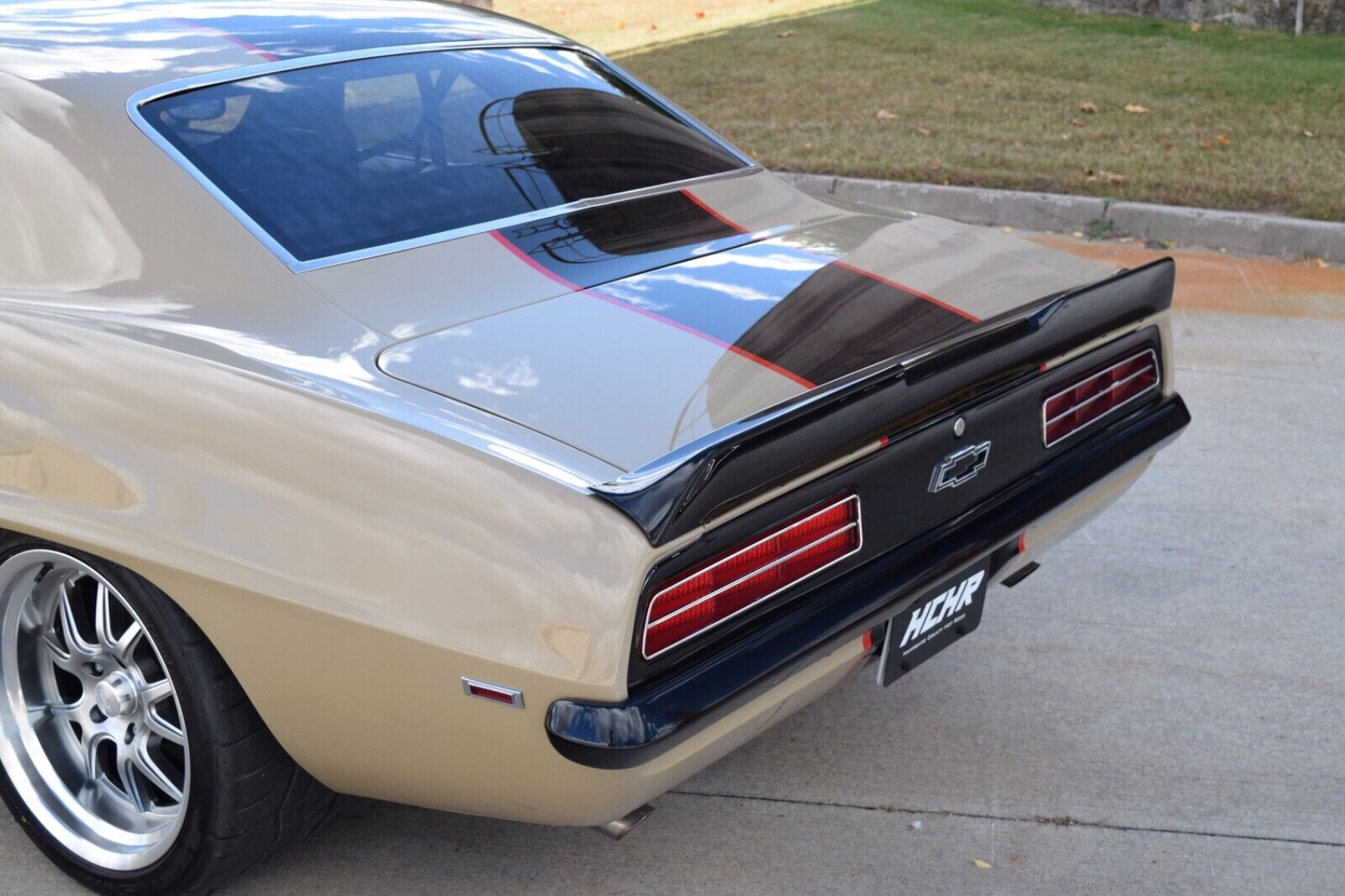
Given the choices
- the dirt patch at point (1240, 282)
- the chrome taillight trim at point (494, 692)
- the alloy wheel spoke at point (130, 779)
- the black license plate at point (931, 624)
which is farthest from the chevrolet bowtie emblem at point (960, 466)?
the dirt patch at point (1240, 282)

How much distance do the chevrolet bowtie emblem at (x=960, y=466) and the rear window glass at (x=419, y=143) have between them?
97 centimetres

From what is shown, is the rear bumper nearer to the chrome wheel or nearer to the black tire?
the black tire

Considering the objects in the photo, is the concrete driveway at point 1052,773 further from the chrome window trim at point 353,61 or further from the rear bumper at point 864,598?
the chrome window trim at point 353,61

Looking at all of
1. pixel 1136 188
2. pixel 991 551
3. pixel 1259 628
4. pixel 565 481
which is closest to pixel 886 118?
pixel 1136 188

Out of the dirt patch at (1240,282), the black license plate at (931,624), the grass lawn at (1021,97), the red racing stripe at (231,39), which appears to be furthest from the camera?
the grass lawn at (1021,97)

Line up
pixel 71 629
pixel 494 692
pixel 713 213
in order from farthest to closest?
pixel 713 213, pixel 71 629, pixel 494 692

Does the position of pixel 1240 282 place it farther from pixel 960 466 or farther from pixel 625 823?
pixel 625 823

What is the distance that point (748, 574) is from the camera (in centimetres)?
203

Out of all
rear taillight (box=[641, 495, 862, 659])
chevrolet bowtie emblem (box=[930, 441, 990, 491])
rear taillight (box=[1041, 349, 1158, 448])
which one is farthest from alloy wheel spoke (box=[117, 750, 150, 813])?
rear taillight (box=[1041, 349, 1158, 448])

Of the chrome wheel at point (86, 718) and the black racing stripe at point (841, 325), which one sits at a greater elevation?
the black racing stripe at point (841, 325)

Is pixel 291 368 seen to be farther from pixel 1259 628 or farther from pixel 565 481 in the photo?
pixel 1259 628

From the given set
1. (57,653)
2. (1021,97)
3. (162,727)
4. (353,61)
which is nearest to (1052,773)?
(162,727)

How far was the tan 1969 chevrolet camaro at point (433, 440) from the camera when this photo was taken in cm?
190

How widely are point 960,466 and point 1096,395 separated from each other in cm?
53
